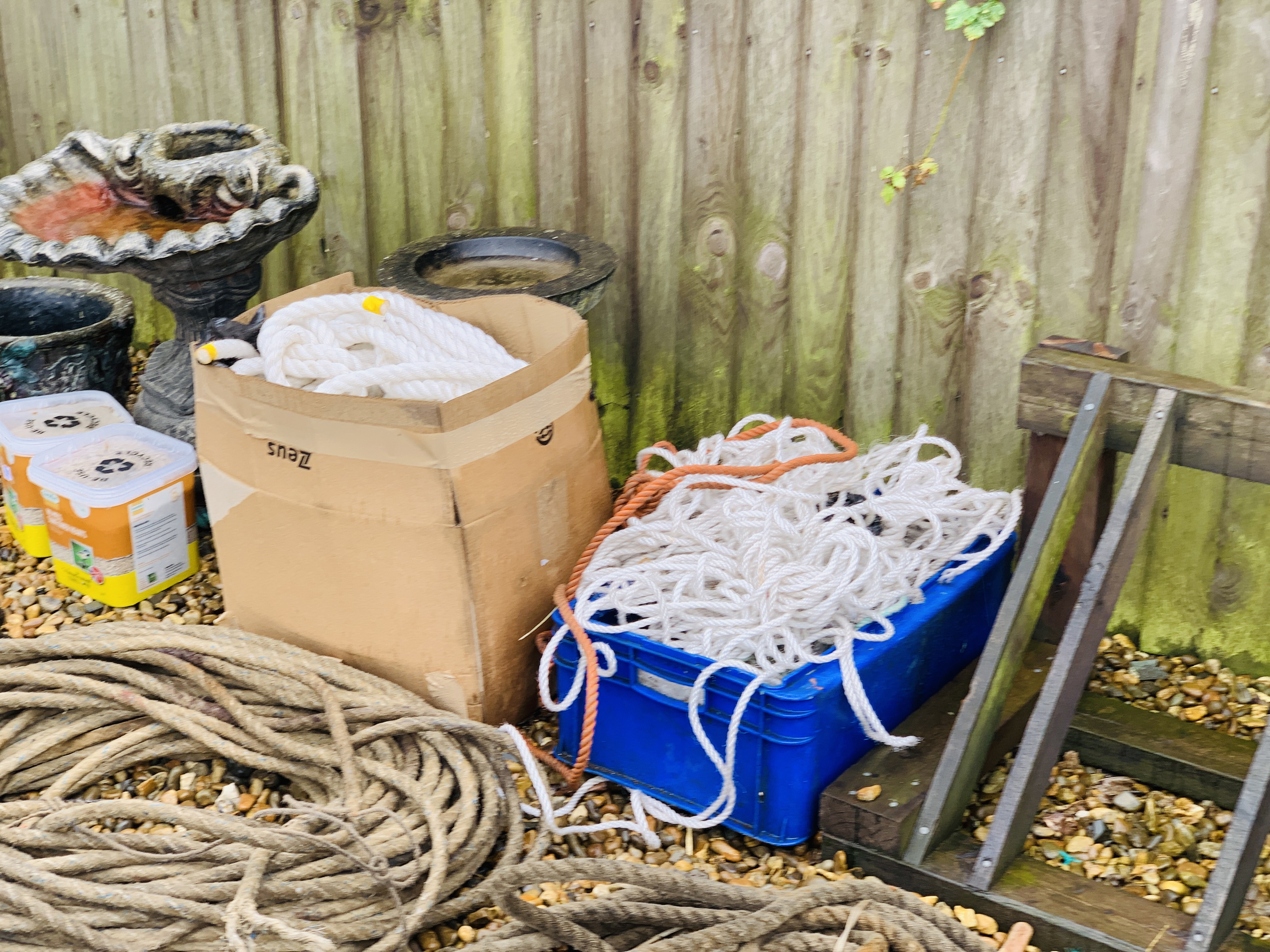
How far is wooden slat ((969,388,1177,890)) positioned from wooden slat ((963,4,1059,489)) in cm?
62

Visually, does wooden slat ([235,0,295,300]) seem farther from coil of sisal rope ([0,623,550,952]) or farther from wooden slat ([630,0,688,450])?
coil of sisal rope ([0,623,550,952])

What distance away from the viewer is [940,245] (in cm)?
290

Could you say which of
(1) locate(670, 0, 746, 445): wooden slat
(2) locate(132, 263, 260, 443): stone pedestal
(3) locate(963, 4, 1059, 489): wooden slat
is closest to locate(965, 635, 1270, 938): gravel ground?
(3) locate(963, 4, 1059, 489): wooden slat

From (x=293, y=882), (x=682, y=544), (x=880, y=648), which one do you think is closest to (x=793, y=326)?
(x=682, y=544)

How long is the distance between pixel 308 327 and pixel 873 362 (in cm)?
132

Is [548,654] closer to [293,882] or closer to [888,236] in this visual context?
[293,882]

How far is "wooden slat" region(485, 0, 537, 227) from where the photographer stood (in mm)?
3342

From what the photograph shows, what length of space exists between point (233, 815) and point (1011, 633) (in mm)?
1447

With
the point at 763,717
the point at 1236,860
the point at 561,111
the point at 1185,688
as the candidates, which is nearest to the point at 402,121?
the point at 561,111

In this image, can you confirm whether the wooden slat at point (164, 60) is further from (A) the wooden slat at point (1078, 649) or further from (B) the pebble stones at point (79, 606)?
(A) the wooden slat at point (1078, 649)

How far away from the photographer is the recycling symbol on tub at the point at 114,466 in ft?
10.1

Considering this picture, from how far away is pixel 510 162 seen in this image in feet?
11.5

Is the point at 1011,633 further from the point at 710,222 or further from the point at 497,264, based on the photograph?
the point at 497,264

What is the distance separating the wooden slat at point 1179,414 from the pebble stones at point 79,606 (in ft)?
6.33
